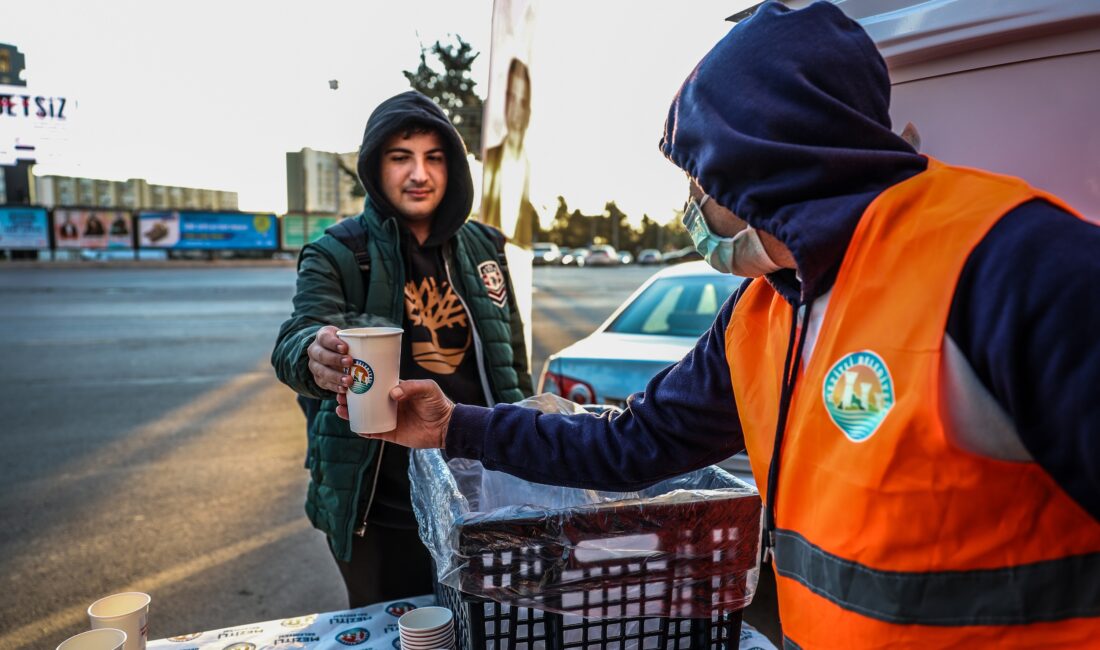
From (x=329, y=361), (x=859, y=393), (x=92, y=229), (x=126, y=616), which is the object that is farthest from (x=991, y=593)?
(x=92, y=229)

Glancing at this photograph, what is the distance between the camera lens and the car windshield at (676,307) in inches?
190

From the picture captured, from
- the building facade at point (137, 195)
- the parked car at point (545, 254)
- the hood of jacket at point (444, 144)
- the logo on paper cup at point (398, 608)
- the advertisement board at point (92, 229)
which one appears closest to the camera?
the logo on paper cup at point (398, 608)

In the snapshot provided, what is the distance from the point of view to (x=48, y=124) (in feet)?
22.1

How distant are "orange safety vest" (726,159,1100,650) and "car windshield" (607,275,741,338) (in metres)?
3.65

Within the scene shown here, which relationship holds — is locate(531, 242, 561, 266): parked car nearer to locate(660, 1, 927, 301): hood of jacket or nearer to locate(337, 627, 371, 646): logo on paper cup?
locate(337, 627, 371, 646): logo on paper cup

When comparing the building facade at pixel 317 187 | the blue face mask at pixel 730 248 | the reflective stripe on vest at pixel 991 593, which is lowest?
the reflective stripe on vest at pixel 991 593

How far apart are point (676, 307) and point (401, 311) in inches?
119

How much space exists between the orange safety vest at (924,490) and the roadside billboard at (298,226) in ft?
139

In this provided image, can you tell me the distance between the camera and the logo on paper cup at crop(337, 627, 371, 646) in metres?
1.77

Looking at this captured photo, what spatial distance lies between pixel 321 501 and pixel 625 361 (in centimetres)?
207

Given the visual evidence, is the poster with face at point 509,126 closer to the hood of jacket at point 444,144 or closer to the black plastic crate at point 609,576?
the hood of jacket at point 444,144

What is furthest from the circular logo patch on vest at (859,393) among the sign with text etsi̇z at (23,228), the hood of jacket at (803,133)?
the sign with text etsi̇z at (23,228)

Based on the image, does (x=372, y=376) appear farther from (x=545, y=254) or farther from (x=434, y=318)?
(x=545, y=254)

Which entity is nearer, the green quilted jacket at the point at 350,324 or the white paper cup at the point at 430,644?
the white paper cup at the point at 430,644
